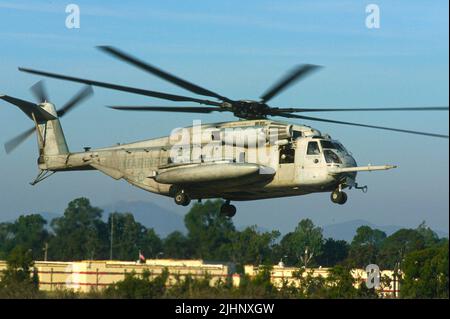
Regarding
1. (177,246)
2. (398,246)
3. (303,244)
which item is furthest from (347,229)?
A: (177,246)

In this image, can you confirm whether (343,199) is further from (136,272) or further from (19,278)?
(19,278)

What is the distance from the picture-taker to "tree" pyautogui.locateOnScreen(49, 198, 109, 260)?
3981cm

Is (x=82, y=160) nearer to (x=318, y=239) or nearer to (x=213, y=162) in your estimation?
(x=213, y=162)

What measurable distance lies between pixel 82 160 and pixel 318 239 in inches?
353

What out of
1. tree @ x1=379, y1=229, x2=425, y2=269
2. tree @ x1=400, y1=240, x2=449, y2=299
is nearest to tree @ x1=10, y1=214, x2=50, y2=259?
tree @ x1=400, y1=240, x2=449, y2=299

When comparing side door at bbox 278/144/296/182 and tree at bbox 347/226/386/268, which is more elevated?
side door at bbox 278/144/296/182

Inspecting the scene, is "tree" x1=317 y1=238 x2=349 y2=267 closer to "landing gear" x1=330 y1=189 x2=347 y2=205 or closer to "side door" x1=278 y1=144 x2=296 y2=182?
"landing gear" x1=330 y1=189 x2=347 y2=205

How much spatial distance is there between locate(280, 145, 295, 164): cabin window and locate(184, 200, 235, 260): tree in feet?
8.57

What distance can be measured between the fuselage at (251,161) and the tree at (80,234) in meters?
3.48

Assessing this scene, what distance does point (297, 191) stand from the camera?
36.8 metres
